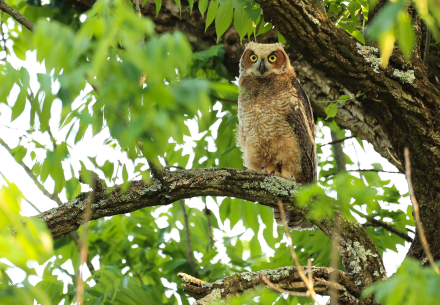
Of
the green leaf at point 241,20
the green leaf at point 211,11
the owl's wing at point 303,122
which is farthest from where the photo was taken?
the owl's wing at point 303,122

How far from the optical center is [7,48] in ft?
18.3

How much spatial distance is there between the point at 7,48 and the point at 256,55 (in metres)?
3.30

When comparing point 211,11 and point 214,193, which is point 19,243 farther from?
point 211,11

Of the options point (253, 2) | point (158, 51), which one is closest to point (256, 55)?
point (253, 2)

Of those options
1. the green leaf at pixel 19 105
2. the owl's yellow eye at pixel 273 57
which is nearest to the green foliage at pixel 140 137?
the green leaf at pixel 19 105

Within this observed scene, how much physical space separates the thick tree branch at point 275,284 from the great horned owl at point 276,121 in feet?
4.35

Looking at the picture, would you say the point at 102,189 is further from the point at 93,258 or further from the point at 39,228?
the point at 93,258

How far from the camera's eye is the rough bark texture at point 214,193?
8.91 ft

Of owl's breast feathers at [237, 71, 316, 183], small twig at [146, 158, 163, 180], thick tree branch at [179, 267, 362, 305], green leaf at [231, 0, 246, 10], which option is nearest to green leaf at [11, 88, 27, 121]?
small twig at [146, 158, 163, 180]

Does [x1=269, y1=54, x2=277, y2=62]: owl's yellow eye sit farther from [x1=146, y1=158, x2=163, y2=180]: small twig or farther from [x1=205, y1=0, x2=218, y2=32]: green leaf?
[x1=146, y1=158, x2=163, y2=180]: small twig

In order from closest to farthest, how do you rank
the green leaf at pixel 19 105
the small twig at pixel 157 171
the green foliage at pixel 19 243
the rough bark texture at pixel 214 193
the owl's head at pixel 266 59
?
the green foliage at pixel 19 243
the green leaf at pixel 19 105
the small twig at pixel 157 171
the rough bark texture at pixel 214 193
the owl's head at pixel 266 59

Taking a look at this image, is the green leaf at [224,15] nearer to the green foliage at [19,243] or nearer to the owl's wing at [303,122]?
the owl's wing at [303,122]

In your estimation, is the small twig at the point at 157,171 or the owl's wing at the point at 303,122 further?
the owl's wing at the point at 303,122

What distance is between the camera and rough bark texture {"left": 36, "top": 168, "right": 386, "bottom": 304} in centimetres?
271
